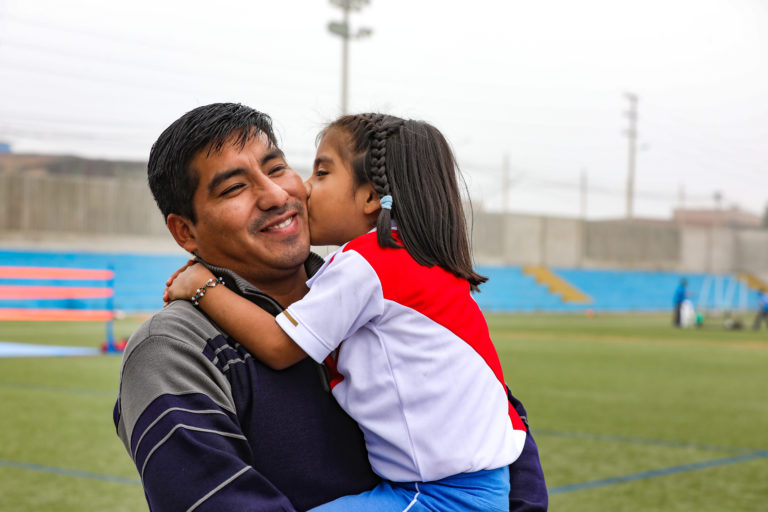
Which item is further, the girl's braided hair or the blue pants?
the girl's braided hair

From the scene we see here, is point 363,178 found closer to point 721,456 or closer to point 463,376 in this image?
point 463,376

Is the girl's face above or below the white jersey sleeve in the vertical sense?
above

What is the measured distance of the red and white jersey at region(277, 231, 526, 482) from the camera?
206cm

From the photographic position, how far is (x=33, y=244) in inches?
1426

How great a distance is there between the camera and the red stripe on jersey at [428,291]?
2.17 m

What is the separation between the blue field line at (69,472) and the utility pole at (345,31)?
21438 millimetres

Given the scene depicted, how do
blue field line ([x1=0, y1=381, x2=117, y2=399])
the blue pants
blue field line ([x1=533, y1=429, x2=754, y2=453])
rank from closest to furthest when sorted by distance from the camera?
the blue pants → blue field line ([x1=533, y1=429, x2=754, y2=453]) → blue field line ([x1=0, y1=381, x2=117, y2=399])

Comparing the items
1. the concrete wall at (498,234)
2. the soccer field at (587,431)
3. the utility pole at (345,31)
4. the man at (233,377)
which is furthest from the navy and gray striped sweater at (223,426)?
the concrete wall at (498,234)

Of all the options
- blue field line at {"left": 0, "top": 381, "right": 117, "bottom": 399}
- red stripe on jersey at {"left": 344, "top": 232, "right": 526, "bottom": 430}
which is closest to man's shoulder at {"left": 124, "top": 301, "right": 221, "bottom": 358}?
red stripe on jersey at {"left": 344, "top": 232, "right": 526, "bottom": 430}

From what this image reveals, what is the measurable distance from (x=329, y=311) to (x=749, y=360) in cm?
1765

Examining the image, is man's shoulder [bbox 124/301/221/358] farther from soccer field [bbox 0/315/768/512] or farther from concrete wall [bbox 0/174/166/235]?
concrete wall [bbox 0/174/166/235]

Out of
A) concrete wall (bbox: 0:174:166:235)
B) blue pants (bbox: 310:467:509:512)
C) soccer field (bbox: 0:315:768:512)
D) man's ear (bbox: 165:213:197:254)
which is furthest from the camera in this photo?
concrete wall (bbox: 0:174:166:235)

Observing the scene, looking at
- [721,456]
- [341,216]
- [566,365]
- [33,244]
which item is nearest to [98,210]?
[33,244]

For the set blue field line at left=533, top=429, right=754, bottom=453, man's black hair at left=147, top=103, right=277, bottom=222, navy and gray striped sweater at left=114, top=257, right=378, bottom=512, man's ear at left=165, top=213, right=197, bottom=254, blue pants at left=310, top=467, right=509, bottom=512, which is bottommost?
blue field line at left=533, top=429, right=754, bottom=453
